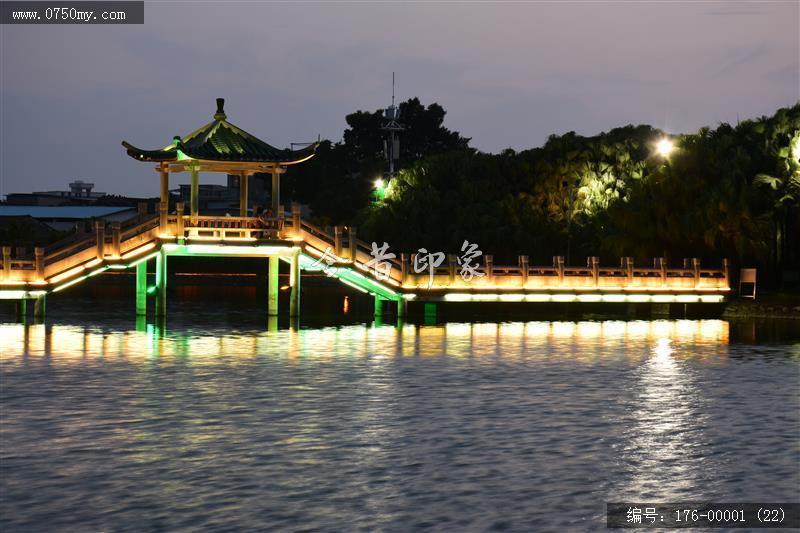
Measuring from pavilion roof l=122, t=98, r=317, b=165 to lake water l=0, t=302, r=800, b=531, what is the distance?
10.2 metres

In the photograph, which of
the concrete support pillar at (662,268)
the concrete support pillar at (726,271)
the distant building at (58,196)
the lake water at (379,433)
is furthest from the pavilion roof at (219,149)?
the distant building at (58,196)

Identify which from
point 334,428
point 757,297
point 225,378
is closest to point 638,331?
point 757,297

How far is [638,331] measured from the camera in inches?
1789

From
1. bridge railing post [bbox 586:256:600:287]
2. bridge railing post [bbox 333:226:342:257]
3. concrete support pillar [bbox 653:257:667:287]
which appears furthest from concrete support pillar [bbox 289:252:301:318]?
concrete support pillar [bbox 653:257:667:287]

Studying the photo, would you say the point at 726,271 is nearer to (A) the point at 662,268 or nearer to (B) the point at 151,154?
(A) the point at 662,268

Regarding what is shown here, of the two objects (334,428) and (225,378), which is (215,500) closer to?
(334,428)

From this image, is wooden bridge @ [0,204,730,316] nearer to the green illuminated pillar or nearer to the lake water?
the green illuminated pillar

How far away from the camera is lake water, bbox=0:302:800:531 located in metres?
14.9

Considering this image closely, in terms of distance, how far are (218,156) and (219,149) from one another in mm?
585

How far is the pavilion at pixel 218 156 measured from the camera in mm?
45812

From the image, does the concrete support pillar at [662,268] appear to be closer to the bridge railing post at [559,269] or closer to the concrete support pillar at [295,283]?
the bridge railing post at [559,269]

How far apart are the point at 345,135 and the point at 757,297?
72658 mm

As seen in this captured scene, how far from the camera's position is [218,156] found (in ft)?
150

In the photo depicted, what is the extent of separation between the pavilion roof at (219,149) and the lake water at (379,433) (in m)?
10.2
